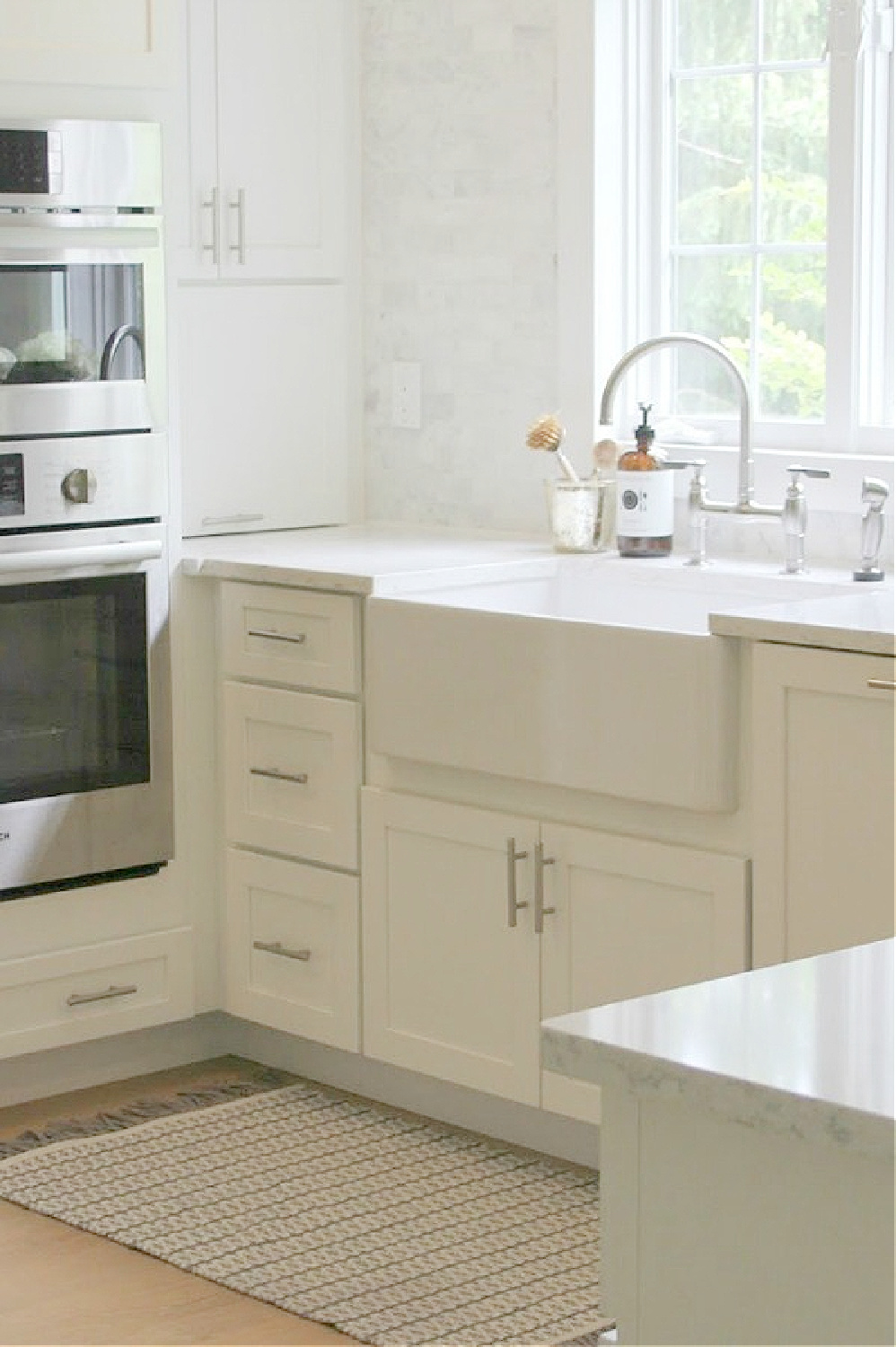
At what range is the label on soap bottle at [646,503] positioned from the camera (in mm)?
3939

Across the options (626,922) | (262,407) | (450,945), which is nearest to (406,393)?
(262,407)

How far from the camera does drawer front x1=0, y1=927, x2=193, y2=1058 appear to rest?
3879 millimetres

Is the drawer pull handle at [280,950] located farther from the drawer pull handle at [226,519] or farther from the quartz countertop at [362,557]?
the drawer pull handle at [226,519]

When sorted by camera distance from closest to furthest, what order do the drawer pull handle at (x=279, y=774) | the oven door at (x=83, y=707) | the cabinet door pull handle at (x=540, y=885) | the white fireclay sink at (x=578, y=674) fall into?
1. the white fireclay sink at (x=578, y=674)
2. the cabinet door pull handle at (x=540, y=885)
3. the oven door at (x=83, y=707)
4. the drawer pull handle at (x=279, y=774)

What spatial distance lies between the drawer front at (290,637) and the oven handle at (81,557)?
0.17 metres

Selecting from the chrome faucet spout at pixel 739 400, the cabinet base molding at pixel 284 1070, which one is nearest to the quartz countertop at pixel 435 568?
the chrome faucet spout at pixel 739 400

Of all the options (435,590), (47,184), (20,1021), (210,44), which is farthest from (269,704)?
(210,44)

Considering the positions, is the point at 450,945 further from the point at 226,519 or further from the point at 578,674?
the point at 226,519

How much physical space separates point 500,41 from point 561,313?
0.54 metres

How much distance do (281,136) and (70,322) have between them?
78 cm

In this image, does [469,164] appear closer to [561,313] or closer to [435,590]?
Answer: [561,313]

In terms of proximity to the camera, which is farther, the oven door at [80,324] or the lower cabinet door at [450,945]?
the oven door at [80,324]

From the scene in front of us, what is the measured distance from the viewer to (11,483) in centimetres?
375

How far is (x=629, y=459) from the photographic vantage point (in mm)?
3975
